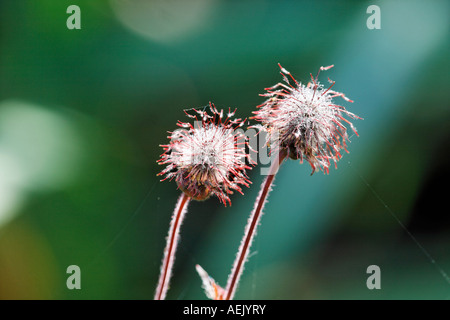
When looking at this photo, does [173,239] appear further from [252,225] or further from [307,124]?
[307,124]

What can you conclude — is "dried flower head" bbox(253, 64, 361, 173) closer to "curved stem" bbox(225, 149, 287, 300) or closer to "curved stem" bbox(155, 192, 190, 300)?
"curved stem" bbox(225, 149, 287, 300)

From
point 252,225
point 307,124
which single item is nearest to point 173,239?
point 252,225

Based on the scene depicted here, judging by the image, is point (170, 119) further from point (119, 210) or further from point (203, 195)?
point (203, 195)

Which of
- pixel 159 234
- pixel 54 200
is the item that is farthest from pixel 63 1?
pixel 159 234

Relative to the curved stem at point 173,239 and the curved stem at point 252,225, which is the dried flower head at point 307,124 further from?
the curved stem at point 173,239

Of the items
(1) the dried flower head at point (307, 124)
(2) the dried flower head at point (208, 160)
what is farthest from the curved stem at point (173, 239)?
Answer: (1) the dried flower head at point (307, 124)
